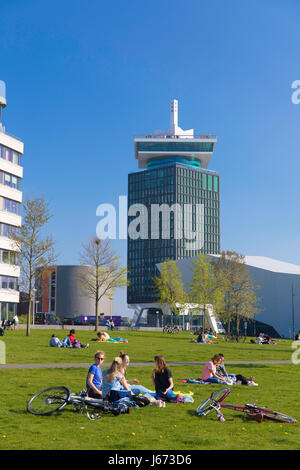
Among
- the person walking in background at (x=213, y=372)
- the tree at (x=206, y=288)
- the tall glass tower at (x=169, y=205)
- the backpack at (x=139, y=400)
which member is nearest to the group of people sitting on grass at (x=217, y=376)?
the person walking in background at (x=213, y=372)

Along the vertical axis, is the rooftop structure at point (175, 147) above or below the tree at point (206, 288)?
above

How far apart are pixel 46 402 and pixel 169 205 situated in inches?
5913

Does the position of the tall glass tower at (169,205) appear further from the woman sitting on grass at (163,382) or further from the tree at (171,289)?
the woman sitting on grass at (163,382)

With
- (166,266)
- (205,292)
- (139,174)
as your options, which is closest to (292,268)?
(166,266)

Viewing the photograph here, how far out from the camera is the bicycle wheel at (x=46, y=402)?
11141 millimetres

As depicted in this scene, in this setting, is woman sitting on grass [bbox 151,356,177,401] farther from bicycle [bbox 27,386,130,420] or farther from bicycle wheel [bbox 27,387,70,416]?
bicycle wheel [bbox 27,387,70,416]

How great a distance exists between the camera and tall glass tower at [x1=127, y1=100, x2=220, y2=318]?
159 metres

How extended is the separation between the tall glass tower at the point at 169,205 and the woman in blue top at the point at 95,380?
14348cm

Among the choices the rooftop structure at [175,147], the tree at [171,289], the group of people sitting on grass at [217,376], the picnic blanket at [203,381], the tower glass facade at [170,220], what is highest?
the rooftop structure at [175,147]

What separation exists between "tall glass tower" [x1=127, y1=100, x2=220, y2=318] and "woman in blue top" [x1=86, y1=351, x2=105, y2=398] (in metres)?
143

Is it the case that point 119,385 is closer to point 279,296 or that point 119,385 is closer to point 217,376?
point 217,376

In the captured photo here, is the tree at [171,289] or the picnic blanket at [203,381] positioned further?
the tree at [171,289]

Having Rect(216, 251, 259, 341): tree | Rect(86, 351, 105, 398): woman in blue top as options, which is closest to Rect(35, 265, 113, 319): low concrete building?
Rect(216, 251, 259, 341): tree
